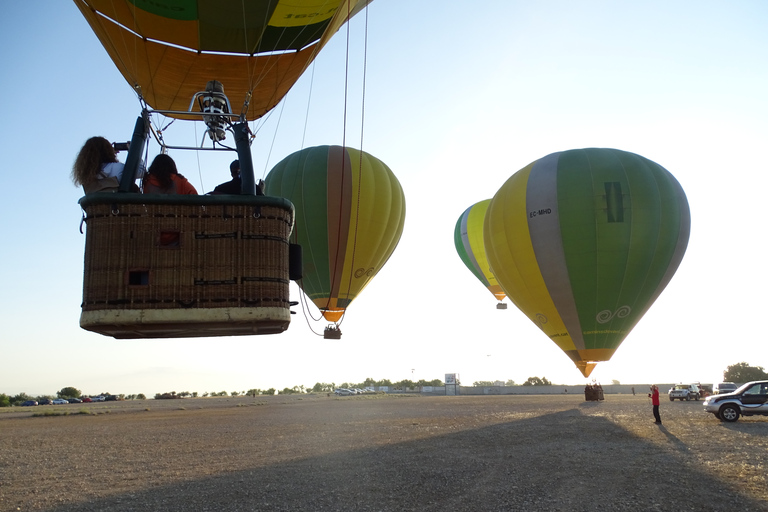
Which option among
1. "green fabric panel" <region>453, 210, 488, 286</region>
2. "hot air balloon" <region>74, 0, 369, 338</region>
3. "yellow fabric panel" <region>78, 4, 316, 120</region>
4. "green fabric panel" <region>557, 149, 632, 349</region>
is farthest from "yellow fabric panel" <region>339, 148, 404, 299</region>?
"hot air balloon" <region>74, 0, 369, 338</region>

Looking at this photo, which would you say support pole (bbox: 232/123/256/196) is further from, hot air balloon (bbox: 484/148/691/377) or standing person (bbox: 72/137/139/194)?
hot air balloon (bbox: 484/148/691/377)

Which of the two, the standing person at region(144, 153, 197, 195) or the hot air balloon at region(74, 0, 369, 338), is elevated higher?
the standing person at region(144, 153, 197, 195)

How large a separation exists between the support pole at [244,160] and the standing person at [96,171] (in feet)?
1.97

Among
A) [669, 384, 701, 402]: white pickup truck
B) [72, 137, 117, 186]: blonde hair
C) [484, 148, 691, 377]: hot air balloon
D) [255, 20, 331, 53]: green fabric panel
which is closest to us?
[72, 137, 117, 186]: blonde hair

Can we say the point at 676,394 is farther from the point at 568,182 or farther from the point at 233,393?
the point at 233,393

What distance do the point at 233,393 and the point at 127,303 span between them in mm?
89459

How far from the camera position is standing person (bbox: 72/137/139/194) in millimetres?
2926

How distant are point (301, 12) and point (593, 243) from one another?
16.8 meters

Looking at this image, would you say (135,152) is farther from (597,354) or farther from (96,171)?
(597,354)

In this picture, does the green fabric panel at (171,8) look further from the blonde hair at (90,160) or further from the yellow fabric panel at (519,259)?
the yellow fabric panel at (519,259)

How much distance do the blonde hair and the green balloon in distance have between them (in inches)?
647

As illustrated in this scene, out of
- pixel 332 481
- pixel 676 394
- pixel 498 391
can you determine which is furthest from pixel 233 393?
pixel 332 481

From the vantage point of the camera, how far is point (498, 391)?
66438 mm

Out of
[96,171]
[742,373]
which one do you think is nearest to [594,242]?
[96,171]
